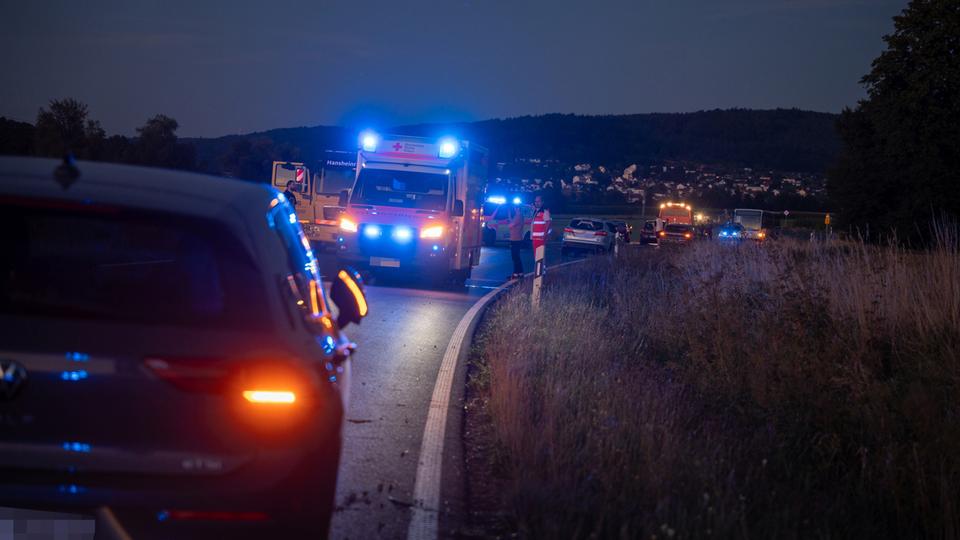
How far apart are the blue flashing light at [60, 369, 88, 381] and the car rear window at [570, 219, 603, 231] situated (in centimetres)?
4034

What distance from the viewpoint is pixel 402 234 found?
2077cm

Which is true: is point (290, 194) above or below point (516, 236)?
above

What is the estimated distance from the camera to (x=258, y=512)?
3.52m

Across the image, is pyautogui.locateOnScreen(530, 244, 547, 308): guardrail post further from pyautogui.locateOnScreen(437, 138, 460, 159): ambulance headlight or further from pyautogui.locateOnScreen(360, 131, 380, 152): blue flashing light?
pyautogui.locateOnScreen(360, 131, 380, 152): blue flashing light

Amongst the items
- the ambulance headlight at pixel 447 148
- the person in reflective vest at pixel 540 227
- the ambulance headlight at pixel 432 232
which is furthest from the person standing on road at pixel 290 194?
the person in reflective vest at pixel 540 227

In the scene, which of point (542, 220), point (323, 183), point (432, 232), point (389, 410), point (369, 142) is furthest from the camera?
point (323, 183)

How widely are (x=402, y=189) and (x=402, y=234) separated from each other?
1202mm

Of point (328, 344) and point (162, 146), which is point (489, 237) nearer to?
point (162, 146)

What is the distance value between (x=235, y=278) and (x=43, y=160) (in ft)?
4.18

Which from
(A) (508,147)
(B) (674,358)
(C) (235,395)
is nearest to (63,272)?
(C) (235,395)

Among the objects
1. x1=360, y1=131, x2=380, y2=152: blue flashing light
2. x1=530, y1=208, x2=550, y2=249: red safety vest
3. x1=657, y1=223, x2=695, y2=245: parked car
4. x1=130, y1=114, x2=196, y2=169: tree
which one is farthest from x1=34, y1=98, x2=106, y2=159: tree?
x1=657, y1=223, x2=695, y2=245: parked car

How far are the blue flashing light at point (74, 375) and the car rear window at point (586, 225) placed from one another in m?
40.3

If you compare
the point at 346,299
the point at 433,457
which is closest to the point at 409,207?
the point at 433,457

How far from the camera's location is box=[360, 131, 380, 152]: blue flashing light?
21.7 m
